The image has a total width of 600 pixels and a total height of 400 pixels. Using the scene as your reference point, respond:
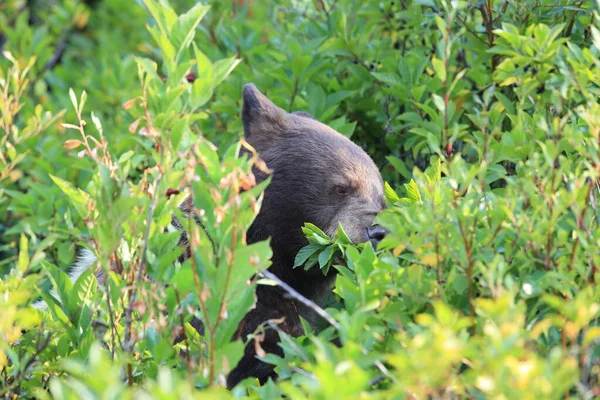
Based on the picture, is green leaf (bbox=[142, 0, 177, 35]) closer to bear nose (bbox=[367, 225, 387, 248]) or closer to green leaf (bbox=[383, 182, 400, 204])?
green leaf (bbox=[383, 182, 400, 204])

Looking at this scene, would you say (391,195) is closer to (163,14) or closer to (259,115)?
(259,115)

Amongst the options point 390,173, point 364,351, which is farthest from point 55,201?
point 364,351

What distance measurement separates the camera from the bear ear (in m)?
4.73

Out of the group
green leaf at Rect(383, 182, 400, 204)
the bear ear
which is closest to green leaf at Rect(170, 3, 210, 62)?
green leaf at Rect(383, 182, 400, 204)

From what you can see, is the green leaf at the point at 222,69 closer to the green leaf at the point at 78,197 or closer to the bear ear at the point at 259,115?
the green leaf at the point at 78,197

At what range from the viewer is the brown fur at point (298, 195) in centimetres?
443

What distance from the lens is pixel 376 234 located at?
4238 mm

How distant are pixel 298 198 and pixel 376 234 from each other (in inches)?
19.5

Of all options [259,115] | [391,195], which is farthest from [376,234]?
[259,115]

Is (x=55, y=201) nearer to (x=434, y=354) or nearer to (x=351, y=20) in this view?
(x=351, y=20)

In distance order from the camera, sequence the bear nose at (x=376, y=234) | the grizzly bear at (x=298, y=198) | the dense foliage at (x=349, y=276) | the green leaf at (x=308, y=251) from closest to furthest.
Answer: the dense foliage at (x=349, y=276) < the green leaf at (x=308, y=251) < the bear nose at (x=376, y=234) < the grizzly bear at (x=298, y=198)

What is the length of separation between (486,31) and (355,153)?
0.94m

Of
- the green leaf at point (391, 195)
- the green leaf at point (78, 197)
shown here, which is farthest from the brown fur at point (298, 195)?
the green leaf at point (78, 197)

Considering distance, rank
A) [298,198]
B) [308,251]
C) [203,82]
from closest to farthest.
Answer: [203,82] < [308,251] < [298,198]
